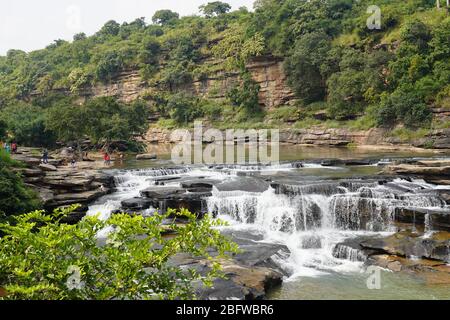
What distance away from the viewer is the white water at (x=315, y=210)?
47.1ft

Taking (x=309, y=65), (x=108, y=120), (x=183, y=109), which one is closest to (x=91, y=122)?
(x=108, y=120)

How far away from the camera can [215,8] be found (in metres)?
67.5

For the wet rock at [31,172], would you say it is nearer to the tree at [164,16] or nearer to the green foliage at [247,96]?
the green foliage at [247,96]

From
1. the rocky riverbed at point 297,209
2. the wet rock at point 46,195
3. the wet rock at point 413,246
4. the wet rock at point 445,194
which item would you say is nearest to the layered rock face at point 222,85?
the rocky riverbed at point 297,209

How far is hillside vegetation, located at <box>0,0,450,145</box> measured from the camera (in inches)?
1302

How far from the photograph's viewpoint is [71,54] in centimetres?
7225

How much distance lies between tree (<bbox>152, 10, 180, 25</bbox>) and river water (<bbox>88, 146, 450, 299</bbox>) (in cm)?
6505

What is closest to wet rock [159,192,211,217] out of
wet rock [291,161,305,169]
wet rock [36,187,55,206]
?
wet rock [36,187,55,206]

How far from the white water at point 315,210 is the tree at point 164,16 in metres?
67.5

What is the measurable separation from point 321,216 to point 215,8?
194 feet

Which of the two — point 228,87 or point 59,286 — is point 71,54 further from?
point 59,286

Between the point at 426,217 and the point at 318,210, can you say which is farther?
the point at 318,210

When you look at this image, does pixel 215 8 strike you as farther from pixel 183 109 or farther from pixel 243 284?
pixel 243 284

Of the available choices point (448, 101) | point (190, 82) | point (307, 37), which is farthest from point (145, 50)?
point (448, 101)
